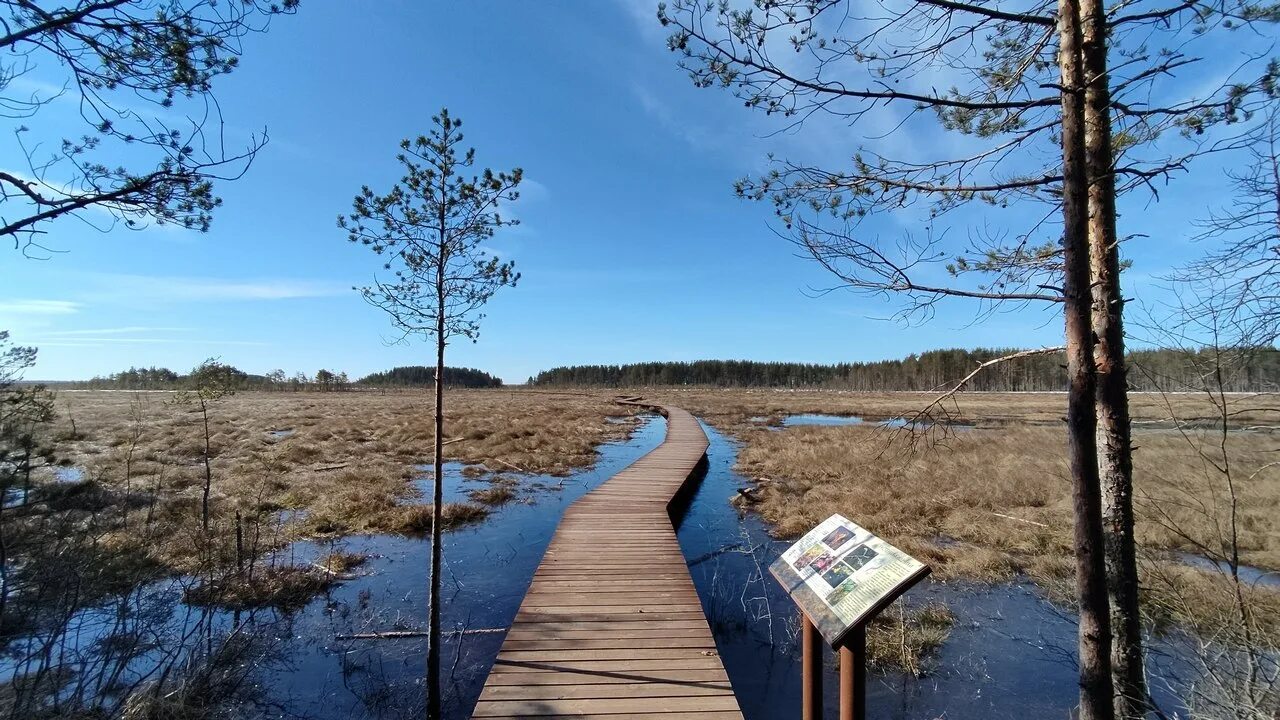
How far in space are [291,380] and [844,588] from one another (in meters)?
111

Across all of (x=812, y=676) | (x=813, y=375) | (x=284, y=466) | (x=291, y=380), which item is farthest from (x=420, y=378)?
(x=812, y=676)

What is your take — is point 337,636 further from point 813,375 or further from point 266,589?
point 813,375

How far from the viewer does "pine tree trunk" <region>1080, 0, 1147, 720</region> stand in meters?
3.53

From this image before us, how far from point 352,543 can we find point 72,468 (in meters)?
13.6

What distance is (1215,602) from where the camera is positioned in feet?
23.2

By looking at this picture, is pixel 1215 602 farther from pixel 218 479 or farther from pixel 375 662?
pixel 218 479

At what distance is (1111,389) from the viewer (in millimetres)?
3568

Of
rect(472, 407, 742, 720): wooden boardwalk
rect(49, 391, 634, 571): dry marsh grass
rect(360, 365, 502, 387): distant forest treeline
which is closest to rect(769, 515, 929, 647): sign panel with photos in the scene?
rect(472, 407, 742, 720): wooden boardwalk

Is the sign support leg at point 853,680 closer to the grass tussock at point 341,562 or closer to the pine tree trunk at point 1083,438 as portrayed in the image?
the pine tree trunk at point 1083,438

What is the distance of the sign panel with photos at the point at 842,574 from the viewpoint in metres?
3.10

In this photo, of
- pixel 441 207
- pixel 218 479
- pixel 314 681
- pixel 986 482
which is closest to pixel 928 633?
pixel 314 681

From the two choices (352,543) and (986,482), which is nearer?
(352,543)

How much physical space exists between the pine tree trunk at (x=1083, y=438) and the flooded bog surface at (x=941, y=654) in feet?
10.6

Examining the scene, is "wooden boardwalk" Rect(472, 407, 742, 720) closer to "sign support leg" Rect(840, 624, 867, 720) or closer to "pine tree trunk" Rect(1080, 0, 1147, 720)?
"sign support leg" Rect(840, 624, 867, 720)
